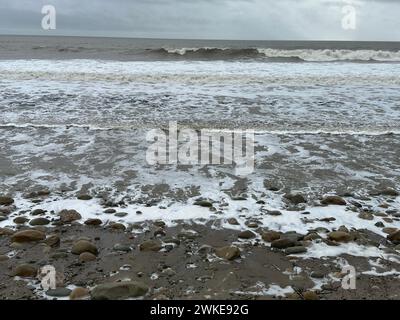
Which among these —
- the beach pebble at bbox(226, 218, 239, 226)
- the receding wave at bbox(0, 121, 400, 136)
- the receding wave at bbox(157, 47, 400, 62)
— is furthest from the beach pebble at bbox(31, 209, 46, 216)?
the receding wave at bbox(157, 47, 400, 62)

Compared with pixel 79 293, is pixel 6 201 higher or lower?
higher

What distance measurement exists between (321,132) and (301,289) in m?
5.89

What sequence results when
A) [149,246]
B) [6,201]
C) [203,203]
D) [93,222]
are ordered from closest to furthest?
[149,246]
[93,222]
[6,201]
[203,203]

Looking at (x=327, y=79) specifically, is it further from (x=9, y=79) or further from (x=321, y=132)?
(x=9, y=79)

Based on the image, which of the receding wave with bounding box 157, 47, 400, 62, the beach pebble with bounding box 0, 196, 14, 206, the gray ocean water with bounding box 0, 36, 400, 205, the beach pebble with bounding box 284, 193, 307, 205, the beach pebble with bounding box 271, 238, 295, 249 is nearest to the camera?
the beach pebble with bounding box 271, 238, 295, 249

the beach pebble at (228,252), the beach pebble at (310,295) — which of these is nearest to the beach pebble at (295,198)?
the beach pebble at (228,252)

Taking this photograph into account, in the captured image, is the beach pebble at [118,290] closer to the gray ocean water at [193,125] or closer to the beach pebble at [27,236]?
the beach pebble at [27,236]

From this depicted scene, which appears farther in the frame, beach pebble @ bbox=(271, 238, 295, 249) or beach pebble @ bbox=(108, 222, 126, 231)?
beach pebble @ bbox=(108, 222, 126, 231)

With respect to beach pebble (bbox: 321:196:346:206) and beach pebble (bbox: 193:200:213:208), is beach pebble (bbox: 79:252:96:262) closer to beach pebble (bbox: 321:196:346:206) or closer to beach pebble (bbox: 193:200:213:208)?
beach pebble (bbox: 193:200:213:208)

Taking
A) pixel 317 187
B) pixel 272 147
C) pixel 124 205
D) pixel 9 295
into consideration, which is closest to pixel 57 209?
pixel 124 205

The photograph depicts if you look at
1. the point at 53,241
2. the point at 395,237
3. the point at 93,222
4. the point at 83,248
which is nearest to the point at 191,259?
the point at 83,248

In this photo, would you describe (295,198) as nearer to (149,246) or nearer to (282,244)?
(282,244)

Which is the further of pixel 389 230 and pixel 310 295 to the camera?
pixel 389 230

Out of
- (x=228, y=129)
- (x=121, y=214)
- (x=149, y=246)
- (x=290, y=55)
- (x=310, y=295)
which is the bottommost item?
(x=310, y=295)
